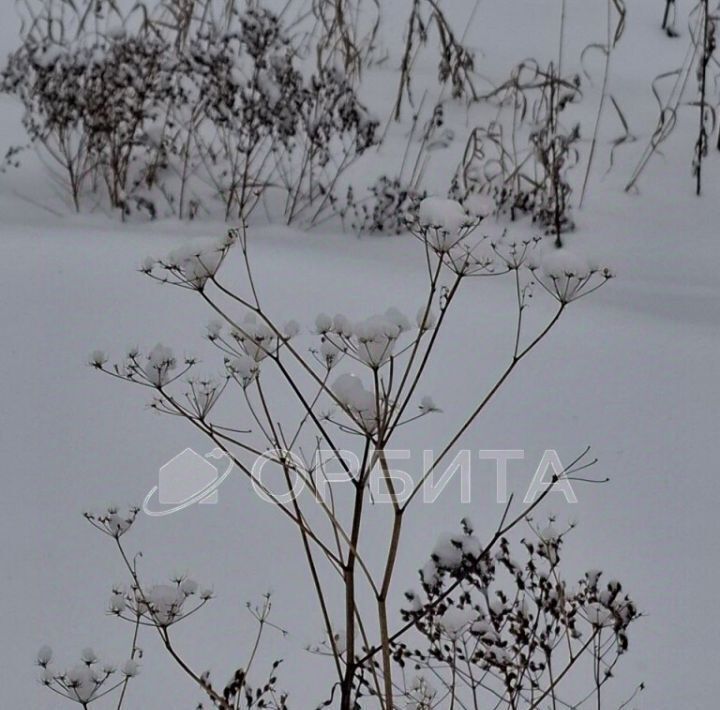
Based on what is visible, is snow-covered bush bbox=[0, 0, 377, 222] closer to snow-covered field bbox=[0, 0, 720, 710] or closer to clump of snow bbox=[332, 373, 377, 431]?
snow-covered field bbox=[0, 0, 720, 710]

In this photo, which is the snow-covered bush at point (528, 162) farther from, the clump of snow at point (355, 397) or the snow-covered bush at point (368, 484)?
the clump of snow at point (355, 397)

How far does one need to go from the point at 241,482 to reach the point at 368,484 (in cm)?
61

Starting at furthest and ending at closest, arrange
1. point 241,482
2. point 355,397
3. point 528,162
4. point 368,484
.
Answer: point 528,162
point 241,482
point 368,484
point 355,397

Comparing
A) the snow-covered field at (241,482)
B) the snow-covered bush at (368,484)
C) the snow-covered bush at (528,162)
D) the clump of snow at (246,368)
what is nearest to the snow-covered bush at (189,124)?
the snow-covered field at (241,482)

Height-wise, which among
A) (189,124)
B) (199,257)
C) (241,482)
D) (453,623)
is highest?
(189,124)

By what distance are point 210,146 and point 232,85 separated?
314mm

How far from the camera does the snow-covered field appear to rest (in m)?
1.75

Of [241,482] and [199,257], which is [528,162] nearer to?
[241,482]

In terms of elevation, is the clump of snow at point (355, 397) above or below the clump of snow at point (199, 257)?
below

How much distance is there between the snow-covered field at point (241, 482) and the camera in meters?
1.75

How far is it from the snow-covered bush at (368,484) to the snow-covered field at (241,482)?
0.19 feet

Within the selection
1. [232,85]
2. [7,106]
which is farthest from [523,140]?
[7,106]

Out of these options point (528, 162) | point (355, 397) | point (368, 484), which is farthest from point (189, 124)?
point (355, 397)

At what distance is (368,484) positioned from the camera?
4.94 ft
